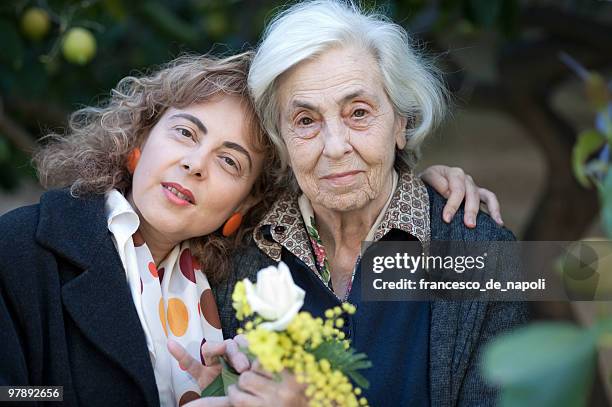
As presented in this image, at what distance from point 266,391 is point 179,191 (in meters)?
0.69

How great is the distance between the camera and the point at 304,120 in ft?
8.68

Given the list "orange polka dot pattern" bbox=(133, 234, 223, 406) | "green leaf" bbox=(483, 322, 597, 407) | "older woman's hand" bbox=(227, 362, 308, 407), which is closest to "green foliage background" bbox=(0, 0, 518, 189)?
"orange polka dot pattern" bbox=(133, 234, 223, 406)

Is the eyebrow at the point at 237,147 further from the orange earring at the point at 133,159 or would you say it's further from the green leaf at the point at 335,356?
the green leaf at the point at 335,356

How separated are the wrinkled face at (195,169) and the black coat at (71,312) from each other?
0.61ft

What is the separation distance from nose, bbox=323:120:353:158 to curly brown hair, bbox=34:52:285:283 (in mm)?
240

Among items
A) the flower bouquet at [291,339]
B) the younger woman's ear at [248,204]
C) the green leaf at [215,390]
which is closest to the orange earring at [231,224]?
the younger woman's ear at [248,204]

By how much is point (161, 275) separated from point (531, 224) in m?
2.46

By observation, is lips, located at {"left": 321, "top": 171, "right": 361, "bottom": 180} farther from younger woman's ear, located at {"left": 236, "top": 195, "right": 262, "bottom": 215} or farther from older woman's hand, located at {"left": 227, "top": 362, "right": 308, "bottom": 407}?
older woman's hand, located at {"left": 227, "top": 362, "right": 308, "bottom": 407}

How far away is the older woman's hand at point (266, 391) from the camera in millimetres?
2055

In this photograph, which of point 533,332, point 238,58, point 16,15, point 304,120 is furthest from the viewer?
point 16,15

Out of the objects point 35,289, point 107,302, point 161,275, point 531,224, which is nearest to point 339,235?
point 161,275

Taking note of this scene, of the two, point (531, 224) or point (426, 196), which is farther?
point (531, 224)

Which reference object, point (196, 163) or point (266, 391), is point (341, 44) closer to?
point (196, 163)

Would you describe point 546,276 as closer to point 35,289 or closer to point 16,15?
point 35,289
